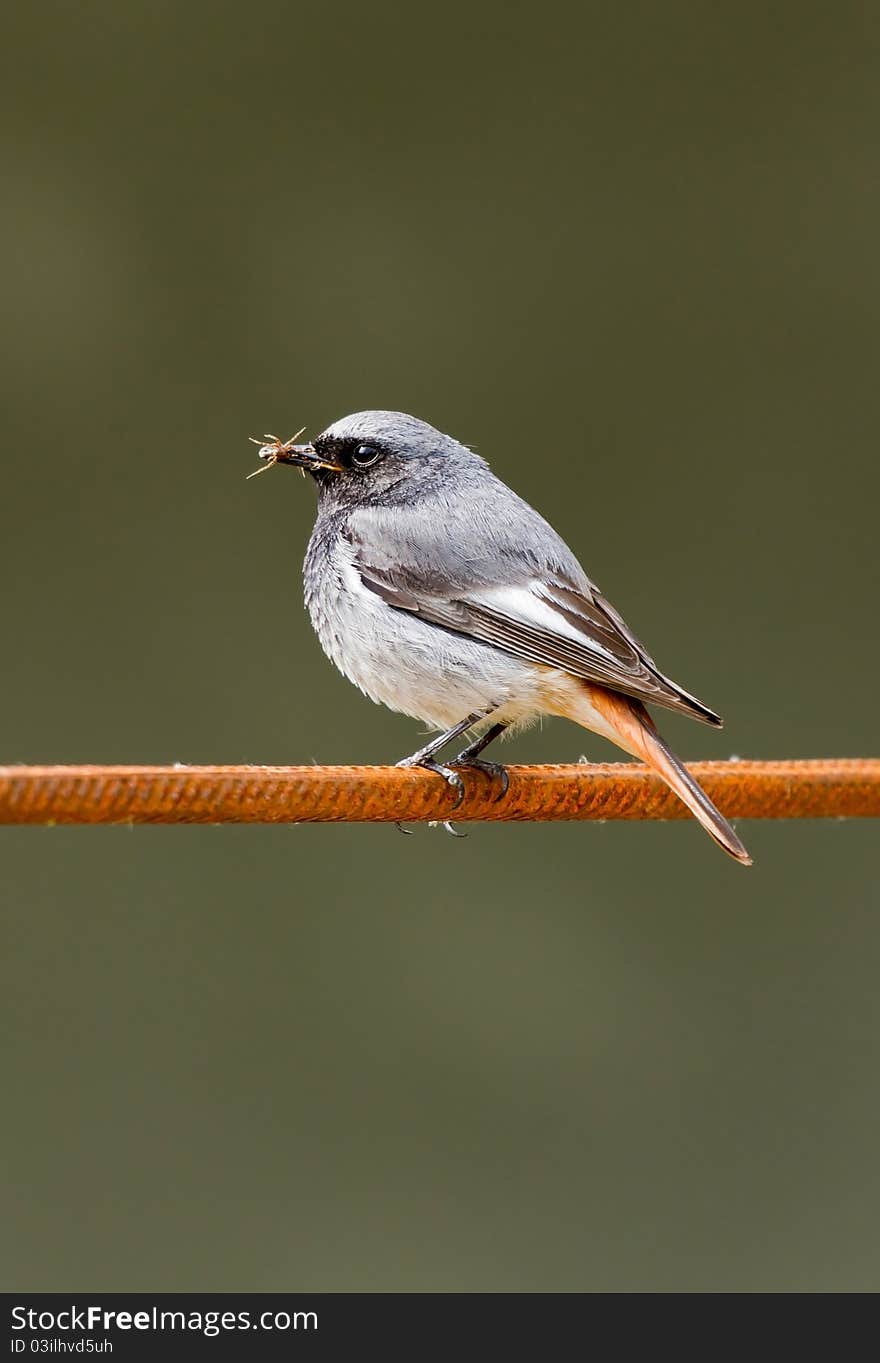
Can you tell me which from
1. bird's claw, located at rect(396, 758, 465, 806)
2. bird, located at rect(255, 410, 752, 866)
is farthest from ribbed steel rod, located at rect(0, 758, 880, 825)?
bird, located at rect(255, 410, 752, 866)

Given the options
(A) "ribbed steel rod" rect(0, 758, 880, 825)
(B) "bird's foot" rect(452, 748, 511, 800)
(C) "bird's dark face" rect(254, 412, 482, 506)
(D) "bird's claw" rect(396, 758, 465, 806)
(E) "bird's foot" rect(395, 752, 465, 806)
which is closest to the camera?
(A) "ribbed steel rod" rect(0, 758, 880, 825)

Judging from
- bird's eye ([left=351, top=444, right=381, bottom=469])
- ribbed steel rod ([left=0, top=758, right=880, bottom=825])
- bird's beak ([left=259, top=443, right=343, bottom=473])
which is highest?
bird's beak ([left=259, top=443, right=343, bottom=473])

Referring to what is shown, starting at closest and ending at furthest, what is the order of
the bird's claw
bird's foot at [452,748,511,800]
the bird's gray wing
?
the bird's claw < bird's foot at [452,748,511,800] < the bird's gray wing

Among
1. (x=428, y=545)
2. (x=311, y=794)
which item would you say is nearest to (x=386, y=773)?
(x=311, y=794)

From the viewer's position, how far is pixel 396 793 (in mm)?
1958

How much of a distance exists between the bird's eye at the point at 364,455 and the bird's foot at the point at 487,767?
0.71 metres

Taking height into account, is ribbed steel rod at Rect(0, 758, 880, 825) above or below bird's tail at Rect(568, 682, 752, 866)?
below

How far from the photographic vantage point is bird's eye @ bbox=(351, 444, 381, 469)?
318cm

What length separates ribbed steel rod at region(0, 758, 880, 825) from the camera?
1.65 metres

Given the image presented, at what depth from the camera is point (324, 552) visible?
3.11m

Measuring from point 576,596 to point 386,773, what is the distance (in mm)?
985

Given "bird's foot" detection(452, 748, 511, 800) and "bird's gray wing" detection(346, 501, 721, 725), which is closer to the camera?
"bird's foot" detection(452, 748, 511, 800)

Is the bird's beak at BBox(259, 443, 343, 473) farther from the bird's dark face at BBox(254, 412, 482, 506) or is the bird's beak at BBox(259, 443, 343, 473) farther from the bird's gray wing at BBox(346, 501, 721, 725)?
the bird's gray wing at BBox(346, 501, 721, 725)

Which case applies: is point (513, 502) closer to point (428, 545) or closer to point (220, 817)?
point (428, 545)
